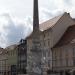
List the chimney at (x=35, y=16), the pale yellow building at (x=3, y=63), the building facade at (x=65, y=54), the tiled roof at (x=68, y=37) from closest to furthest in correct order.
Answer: the chimney at (x=35, y=16)
the building facade at (x=65, y=54)
the tiled roof at (x=68, y=37)
the pale yellow building at (x=3, y=63)

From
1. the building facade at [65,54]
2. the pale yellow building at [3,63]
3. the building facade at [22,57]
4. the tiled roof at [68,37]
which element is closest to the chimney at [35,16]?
the building facade at [65,54]

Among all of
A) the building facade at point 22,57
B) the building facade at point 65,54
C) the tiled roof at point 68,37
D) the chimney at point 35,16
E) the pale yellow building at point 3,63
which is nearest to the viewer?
the chimney at point 35,16

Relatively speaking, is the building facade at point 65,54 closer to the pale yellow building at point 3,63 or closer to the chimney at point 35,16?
the chimney at point 35,16

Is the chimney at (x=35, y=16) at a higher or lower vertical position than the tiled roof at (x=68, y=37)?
lower

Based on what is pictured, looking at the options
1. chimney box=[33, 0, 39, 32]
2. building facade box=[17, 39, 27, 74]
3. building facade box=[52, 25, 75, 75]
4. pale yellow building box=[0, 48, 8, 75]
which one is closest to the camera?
chimney box=[33, 0, 39, 32]

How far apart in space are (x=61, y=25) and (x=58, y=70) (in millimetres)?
11171

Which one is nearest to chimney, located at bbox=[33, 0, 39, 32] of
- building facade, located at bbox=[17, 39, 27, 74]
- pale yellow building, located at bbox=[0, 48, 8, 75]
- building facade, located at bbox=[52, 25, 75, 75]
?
building facade, located at bbox=[52, 25, 75, 75]

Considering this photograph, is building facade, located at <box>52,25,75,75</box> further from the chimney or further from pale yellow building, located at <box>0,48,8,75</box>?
pale yellow building, located at <box>0,48,8,75</box>

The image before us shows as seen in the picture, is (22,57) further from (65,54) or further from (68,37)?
(65,54)

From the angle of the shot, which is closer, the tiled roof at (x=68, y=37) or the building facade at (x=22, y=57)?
the tiled roof at (x=68, y=37)

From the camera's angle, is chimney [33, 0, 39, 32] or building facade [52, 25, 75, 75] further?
building facade [52, 25, 75, 75]

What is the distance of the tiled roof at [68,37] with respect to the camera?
214 feet

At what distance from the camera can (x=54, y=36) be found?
71188 millimetres

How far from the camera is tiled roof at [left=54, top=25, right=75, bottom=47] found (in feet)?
214
